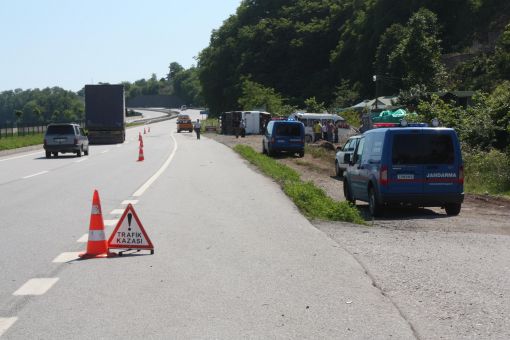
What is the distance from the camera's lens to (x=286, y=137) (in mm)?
37844

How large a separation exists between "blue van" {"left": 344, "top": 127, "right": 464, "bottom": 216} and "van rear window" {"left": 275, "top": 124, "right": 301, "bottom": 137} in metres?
22.8

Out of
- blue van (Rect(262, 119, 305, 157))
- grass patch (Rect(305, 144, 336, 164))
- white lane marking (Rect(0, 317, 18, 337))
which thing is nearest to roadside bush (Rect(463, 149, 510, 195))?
grass patch (Rect(305, 144, 336, 164))

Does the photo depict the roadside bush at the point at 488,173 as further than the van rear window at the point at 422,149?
Yes

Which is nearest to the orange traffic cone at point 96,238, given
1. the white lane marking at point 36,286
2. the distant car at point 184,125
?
the white lane marking at point 36,286

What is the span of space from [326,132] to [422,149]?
35278 millimetres

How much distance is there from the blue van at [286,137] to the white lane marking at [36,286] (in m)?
30.3

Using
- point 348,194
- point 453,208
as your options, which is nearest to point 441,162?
point 453,208

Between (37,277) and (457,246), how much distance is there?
5.78m

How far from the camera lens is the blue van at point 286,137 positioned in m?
37.8

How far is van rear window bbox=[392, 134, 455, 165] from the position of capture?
14.9 metres

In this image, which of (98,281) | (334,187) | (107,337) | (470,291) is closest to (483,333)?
(470,291)

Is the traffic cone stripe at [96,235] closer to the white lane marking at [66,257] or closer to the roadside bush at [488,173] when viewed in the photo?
the white lane marking at [66,257]

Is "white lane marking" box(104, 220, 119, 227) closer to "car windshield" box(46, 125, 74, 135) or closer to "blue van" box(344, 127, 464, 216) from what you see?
"blue van" box(344, 127, 464, 216)

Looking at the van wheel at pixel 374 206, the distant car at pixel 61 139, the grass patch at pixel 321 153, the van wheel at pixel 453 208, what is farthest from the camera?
the grass patch at pixel 321 153
